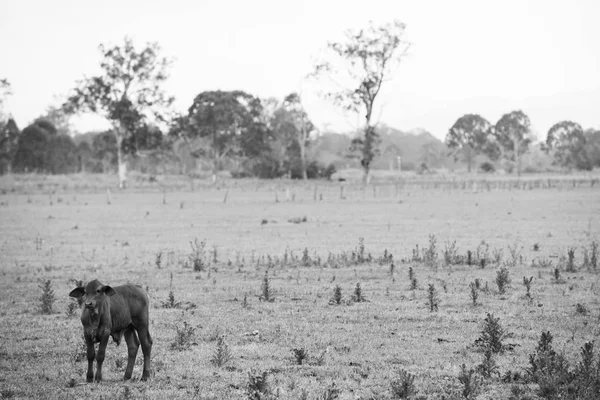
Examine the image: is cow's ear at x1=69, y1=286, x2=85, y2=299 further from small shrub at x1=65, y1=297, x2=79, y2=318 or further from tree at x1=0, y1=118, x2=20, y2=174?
tree at x1=0, y1=118, x2=20, y2=174

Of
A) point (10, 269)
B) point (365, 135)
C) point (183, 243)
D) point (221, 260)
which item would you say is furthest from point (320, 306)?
point (365, 135)

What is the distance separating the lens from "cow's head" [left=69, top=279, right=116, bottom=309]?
716 centimetres

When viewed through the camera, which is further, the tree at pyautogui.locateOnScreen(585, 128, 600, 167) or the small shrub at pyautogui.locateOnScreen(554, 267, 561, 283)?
the tree at pyautogui.locateOnScreen(585, 128, 600, 167)

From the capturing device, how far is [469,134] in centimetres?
12600

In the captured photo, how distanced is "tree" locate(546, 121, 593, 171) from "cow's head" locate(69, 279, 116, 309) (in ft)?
391

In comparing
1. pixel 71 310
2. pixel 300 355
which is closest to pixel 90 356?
pixel 300 355

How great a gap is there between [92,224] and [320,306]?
22332mm

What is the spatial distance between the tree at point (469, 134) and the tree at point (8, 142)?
7508 cm

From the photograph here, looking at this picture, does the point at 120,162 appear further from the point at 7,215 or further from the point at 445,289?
the point at 445,289

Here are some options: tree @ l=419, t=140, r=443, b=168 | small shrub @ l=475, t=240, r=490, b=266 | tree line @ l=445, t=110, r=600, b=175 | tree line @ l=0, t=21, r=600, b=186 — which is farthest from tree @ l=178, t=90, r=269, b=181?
tree @ l=419, t=140, r=443, b=168

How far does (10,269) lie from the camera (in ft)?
60.6

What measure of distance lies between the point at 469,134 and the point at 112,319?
406 feet

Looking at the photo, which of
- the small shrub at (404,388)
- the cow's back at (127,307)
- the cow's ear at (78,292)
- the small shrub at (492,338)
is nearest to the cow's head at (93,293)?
the cow's ear at (78,292)

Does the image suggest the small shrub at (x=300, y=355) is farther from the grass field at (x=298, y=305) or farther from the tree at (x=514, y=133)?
the tree at (x=514, y=133)
